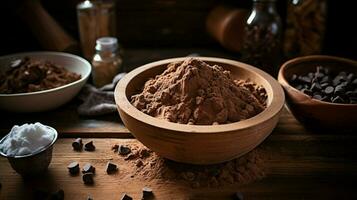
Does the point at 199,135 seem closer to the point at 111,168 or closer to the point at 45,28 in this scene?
the point at 111,168

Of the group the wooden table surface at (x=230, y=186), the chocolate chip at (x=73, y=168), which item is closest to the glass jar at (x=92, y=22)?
the wooden table surface at (x=230, y=186)

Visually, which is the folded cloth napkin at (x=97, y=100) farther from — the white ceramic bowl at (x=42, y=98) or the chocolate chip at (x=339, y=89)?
the chocolate chip at (x=339, y=89)

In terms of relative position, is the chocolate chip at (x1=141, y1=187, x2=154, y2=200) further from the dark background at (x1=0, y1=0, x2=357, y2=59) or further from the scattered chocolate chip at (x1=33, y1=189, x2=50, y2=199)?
the dark background at (x1=0, y1=0, x2=357, y2=59)

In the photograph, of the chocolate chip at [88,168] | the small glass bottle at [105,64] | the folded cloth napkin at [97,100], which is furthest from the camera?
the small glass bottle at [105,64]

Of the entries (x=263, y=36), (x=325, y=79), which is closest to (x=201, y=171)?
(x=325, y=79)

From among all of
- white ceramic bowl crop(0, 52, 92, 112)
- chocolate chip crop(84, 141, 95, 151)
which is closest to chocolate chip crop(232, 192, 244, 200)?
chocolate chip crop(84, 141, 95, 151)


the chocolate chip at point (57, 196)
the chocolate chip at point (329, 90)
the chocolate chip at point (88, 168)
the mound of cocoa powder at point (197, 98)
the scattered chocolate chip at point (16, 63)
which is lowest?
the chocolate chip at point (88, 168)

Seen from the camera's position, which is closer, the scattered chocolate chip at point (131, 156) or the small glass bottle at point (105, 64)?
the scattered chocolate chip at point (131, 156)
